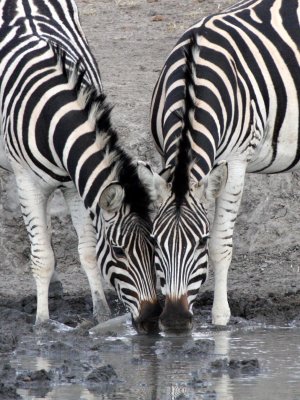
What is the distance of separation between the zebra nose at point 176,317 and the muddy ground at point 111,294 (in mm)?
1104

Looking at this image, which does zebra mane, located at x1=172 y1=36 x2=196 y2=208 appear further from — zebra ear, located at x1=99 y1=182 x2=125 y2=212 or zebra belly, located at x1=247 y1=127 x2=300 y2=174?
zebra belly, located at x1=247 y1=127 x2=300 y2=174

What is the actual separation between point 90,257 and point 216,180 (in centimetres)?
148

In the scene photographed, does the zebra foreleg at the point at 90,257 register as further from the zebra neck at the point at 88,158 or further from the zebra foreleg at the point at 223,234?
the zebra foreleg at the point at 223,234

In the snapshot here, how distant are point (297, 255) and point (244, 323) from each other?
7.07 feet

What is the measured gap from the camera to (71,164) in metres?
9.14

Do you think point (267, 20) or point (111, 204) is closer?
point (111, 204)

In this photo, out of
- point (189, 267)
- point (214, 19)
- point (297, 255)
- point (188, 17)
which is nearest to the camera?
point (189, 267)

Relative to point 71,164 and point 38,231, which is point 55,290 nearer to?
point 38,231

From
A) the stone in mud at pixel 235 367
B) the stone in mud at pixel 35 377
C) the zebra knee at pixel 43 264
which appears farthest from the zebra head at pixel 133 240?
the stone in mud at pixel 35 377

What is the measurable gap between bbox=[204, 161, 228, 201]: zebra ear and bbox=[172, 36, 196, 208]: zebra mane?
0.18 m

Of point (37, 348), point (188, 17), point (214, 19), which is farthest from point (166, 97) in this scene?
point (188, 17)

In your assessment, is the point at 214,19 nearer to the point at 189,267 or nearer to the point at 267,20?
the point at 267,20

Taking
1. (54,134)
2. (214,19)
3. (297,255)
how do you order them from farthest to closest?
(297,255), (214,19), (54,134)

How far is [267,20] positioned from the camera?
1003 centimetres
